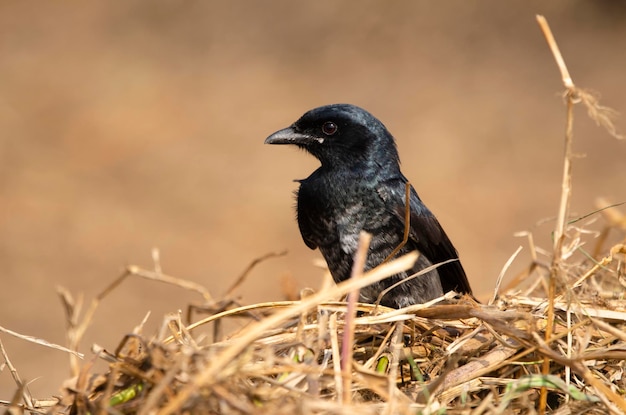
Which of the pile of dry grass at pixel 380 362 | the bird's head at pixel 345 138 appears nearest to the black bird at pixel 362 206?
the bird's head at pixel 345 138

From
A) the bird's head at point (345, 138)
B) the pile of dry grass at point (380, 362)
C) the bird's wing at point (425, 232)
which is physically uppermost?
the bird's head at point (345, 138)

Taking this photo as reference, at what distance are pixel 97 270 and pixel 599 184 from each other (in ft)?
19.0

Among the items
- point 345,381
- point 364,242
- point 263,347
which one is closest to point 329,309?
point 263,347

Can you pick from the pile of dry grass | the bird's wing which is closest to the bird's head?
the bird's wing

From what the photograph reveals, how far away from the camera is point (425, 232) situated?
4.45 m

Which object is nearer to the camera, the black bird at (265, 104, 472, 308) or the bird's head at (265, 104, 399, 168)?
the black bird at (265, 104, 472, 308)

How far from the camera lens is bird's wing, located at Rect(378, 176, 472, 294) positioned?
14.0ft

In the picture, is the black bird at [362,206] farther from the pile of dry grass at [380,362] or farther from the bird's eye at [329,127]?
the pile of dry grass at [380,362]

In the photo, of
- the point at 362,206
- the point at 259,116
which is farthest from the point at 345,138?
the point at 259,116

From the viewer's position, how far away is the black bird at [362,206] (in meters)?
4.25

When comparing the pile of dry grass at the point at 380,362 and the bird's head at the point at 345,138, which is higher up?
the bird's head at the point at 345,138

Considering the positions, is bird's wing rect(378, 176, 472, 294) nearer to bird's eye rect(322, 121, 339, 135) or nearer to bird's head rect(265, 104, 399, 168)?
bird's head rect(265, 104, 399, 168)

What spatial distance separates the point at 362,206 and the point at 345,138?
425mm

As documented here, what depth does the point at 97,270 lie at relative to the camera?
9.35 meters
